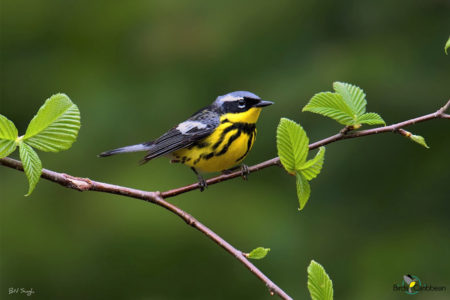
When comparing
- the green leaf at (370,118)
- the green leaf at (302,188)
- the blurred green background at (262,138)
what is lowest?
the blurred green background at (262,138)

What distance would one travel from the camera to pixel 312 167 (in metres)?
1.45

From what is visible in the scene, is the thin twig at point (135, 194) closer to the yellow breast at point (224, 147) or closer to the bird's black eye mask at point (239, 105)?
the yellow breast at point (224, 147)

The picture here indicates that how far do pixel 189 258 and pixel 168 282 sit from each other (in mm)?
262

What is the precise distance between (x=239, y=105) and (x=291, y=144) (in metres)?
1.59

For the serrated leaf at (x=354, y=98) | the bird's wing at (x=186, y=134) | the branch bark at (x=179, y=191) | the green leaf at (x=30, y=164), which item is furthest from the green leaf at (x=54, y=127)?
the bird's wing at (x=186, y=134)

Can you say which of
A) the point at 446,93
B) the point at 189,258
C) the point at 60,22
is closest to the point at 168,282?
the point at 189,258

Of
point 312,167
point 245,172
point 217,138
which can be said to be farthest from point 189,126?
point 312,167

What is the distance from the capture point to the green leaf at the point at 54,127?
128cm

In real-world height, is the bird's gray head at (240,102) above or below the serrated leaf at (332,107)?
below

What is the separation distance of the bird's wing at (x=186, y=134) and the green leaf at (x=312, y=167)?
155cm

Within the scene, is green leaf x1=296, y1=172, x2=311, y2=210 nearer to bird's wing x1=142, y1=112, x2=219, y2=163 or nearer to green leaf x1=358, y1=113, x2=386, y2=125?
green leaf x1=358, y1=113, x2=386, y2=125

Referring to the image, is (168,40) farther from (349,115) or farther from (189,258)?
(349,115)

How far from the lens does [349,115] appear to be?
5.24 feet

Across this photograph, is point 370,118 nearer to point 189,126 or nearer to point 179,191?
point 179,191
